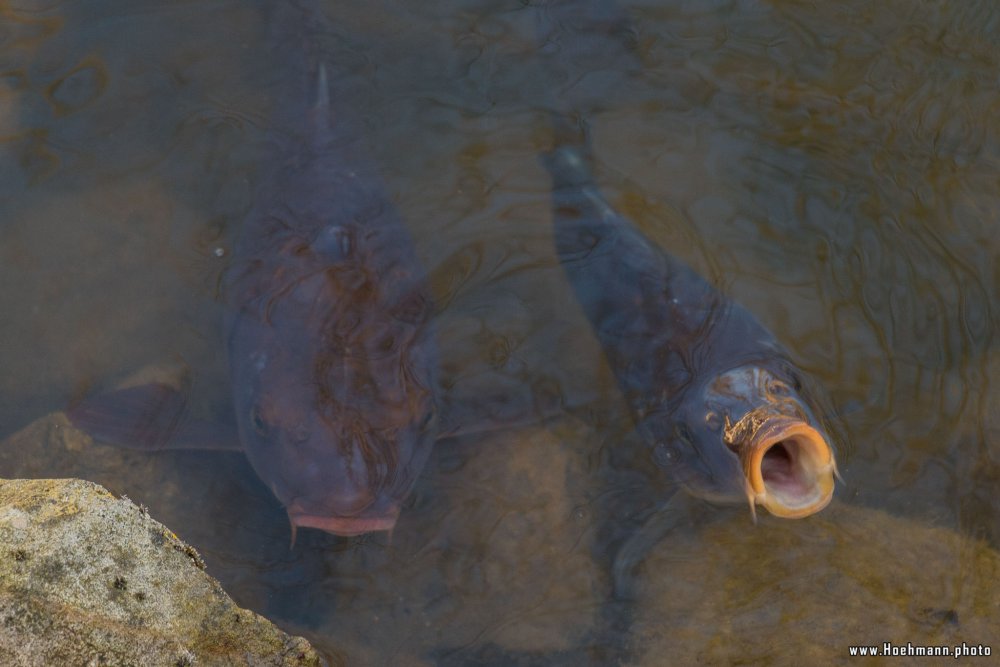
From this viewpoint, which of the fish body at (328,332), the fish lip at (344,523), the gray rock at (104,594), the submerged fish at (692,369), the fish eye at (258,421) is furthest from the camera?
the fish eye at (258,421)

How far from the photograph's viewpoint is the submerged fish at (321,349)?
3412 millimetres

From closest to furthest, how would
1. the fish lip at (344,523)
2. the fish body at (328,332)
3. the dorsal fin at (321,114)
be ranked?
the fish lip at (344,523)
the fish body at (328,332)
the dorsal fin at (321,114)

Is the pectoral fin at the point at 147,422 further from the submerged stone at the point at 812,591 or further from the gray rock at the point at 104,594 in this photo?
the submerged stone at the point at 812,591

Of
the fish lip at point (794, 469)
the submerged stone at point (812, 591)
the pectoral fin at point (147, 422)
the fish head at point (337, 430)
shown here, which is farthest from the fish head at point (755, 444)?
the pectoral fin at point (147, 422)

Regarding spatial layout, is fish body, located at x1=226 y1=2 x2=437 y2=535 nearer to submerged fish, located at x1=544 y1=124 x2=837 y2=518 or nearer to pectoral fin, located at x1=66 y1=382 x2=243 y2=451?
pectoral fin, located at x1=66 y1=382 x2=243 y2=451

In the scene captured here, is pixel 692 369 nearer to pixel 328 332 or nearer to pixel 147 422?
pixel 328 332

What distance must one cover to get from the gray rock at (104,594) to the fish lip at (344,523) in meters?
0.70

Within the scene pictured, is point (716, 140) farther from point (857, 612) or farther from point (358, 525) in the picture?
point (358, 525)

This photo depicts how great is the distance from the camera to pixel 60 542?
7.42 ft

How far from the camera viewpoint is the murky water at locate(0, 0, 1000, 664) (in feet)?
11.9

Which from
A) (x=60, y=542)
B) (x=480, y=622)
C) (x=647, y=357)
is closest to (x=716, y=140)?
(x=647, y=357)

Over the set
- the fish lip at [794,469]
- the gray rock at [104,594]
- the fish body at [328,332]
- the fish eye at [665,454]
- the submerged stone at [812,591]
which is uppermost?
the gray rock at [104,594]

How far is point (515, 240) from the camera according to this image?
15.0 feet

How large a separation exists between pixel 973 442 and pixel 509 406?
2.08 metres
